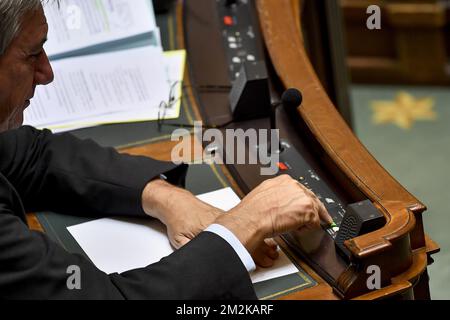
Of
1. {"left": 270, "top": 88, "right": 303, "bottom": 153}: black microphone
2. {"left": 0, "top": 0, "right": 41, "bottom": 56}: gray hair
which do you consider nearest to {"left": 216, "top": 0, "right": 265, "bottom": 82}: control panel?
{"left": 270, "top": 88, "right": 303, "bottom": 153}: black microphone

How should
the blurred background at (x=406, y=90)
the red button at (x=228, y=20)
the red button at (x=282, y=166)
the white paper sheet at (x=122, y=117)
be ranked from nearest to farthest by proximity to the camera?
the red button at (x=282, y=166) → the white paper sheet at (x=122, y=117) → the red button at (x=228, y=20) → the blurred background at (x=406, y=90)

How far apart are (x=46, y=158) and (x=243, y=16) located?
2.24 ft

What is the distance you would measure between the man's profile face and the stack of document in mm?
463

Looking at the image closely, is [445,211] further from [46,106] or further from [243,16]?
[46,106]

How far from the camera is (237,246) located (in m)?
1.52

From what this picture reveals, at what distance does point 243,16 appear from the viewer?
2264 mm

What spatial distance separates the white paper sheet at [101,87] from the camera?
2137 mm

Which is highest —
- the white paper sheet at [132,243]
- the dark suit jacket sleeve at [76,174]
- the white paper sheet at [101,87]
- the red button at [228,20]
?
the red button at [228,20]

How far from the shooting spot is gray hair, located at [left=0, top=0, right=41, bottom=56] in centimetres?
148

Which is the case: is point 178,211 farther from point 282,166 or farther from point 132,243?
point 282,166

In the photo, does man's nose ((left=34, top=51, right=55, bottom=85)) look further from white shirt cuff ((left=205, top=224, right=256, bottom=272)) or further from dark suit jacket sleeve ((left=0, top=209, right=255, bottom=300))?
white shirt cuff ((left=205, top=224, right=256, bottom=272))

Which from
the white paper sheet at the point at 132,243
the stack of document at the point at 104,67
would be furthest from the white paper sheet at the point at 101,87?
the white paper sheet at the point at 132,243

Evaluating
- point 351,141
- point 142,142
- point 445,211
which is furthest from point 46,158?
point 445,211

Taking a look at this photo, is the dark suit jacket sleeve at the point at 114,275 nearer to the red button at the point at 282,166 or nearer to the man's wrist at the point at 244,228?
the man's wrist at the point at 244,228
